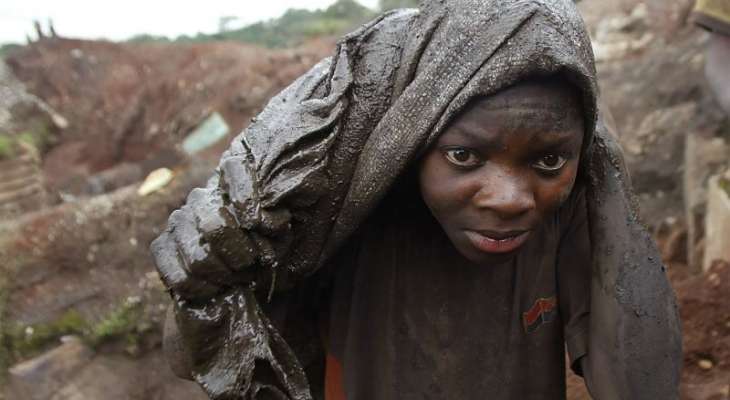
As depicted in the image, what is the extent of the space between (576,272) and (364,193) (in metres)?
0.50

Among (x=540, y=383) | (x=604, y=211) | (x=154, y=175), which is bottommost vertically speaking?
(x=540, y=383)

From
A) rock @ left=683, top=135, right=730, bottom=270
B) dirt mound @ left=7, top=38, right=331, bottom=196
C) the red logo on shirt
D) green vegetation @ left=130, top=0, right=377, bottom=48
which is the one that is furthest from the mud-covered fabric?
green vegetation @ left=130, top=0, right=377, bottom=48

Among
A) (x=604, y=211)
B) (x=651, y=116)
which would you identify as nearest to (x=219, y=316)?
(x=604, y=211)

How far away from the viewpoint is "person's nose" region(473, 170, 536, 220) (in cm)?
107

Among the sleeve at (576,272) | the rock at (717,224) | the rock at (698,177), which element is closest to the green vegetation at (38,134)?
the rock at (698,177)

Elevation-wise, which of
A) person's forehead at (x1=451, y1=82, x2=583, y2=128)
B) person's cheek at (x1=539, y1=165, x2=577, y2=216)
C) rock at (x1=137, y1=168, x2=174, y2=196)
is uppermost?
rock at (x1=137, y1=168, x2=174, y2=196)

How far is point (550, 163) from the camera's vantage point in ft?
3.59

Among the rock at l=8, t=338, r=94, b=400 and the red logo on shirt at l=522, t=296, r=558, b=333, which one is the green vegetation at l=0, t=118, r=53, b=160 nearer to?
the rock at l=8, t=338, r=94, b=400

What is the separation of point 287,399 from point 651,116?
4113 millimetres

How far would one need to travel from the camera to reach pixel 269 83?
698cm

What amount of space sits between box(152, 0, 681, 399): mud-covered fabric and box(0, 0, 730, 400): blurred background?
1310 millimetres

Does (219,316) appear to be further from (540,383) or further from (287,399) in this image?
(540,383)

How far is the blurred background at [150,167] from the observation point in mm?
2977

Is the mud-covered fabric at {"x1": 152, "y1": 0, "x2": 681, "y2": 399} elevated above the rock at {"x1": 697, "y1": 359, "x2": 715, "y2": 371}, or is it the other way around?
the mud-covered fabric at {"x1": 152, "y1": 0, "x2": 681, "y2": 399}
